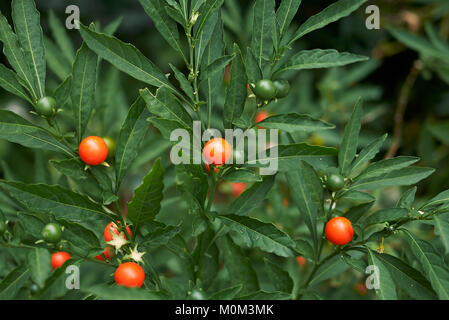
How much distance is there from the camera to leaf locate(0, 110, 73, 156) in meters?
0.93

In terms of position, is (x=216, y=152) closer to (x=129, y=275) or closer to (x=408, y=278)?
(x=129, y=275)

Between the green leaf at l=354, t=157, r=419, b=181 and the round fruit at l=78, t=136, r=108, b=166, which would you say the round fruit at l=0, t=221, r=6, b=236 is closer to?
the round fruit at l=78, t=136, r=108, b=166

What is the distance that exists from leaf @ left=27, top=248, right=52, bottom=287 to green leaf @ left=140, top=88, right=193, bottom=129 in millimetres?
347

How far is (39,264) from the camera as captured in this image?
35.8 inches

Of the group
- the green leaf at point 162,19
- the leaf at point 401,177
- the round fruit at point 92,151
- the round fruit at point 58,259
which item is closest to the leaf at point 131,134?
the round fruit at point 92,151

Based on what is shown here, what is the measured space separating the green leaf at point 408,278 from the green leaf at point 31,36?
2.53 ft

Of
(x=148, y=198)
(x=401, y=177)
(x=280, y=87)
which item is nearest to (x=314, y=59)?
(x=280, y=87)

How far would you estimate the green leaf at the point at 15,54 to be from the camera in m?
0.94

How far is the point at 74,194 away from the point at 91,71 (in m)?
0.25

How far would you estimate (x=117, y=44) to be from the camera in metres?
0.90

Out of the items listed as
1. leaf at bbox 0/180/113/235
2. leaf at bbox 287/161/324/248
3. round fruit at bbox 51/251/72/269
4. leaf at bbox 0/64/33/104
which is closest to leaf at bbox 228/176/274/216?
leaf at bbox 287/161/324/248

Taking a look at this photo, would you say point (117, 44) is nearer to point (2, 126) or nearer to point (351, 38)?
point (2, 126)

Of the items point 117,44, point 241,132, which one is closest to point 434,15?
point 241,132

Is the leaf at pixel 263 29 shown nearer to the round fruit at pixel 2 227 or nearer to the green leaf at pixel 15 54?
the green leaf at pixel 15 54
